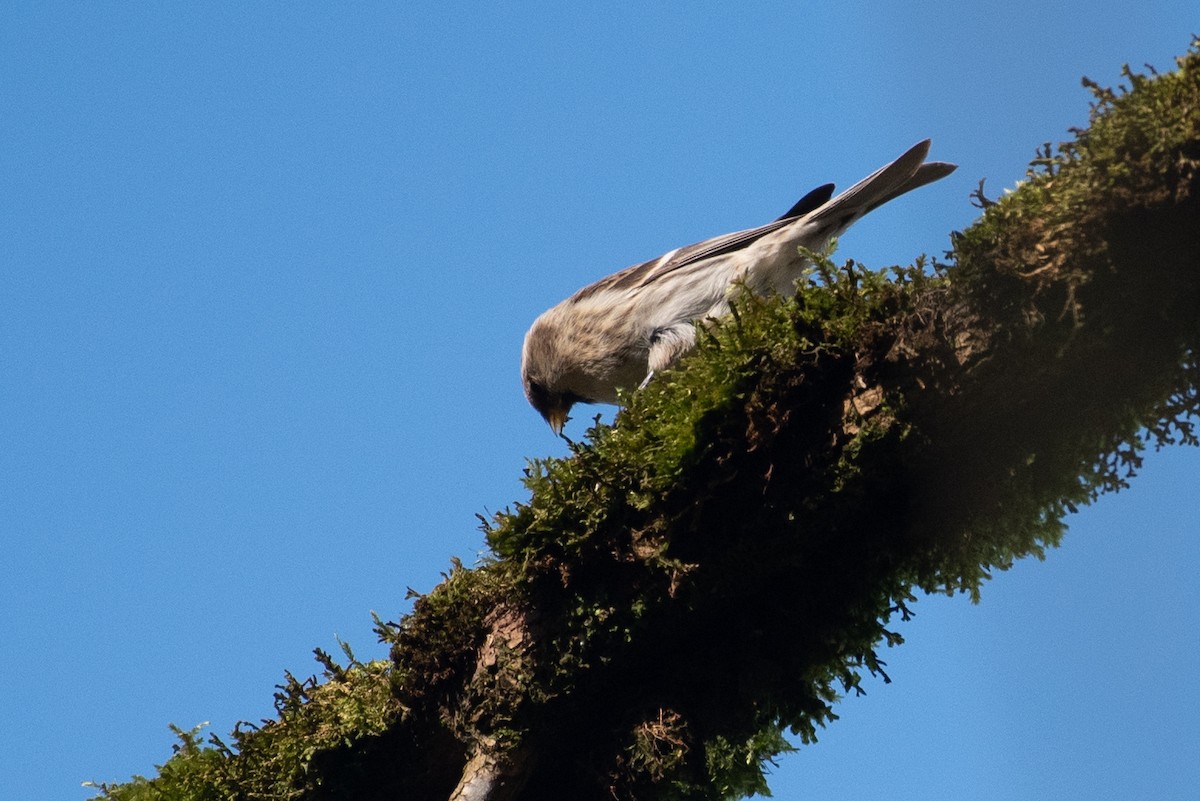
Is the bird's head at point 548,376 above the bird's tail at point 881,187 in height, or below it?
above

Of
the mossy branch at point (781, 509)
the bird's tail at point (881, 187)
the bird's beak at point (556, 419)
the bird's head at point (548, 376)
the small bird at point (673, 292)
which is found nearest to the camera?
the mossy branch at point (781, 509)

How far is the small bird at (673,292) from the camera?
6266 millimetres

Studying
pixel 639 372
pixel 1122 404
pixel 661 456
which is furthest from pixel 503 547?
pixel 639 372

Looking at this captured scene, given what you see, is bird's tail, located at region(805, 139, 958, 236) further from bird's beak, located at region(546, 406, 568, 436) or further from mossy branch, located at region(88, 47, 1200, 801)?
bird's beak, located at region(546, 406, 568, 436)

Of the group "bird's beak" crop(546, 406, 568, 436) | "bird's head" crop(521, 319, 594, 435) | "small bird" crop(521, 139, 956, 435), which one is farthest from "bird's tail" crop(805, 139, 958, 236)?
"bird's beak" crop(546, 406, 568, 436)

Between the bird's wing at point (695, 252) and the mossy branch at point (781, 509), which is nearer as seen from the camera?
the mossy branch at point (781, 509)

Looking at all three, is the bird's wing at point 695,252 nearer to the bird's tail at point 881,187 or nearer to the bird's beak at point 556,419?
the bird's tail at point 881,187

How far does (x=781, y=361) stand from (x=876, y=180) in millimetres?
2581

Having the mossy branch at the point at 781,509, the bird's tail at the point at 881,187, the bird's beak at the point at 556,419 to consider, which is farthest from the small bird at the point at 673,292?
the mossy branch at the point at 781,509

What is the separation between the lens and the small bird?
627cm

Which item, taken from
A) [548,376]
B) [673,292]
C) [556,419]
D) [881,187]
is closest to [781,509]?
[881,187]

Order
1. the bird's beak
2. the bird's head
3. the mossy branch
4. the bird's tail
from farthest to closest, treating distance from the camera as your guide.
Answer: the bird's beak
the bird's head
the bird's tail
the mossy branch

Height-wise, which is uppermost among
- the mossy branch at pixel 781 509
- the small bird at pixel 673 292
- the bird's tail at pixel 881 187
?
the small bird at pixel 673 292

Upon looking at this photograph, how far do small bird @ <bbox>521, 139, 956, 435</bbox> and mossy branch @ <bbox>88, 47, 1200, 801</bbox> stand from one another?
1.99 metres
